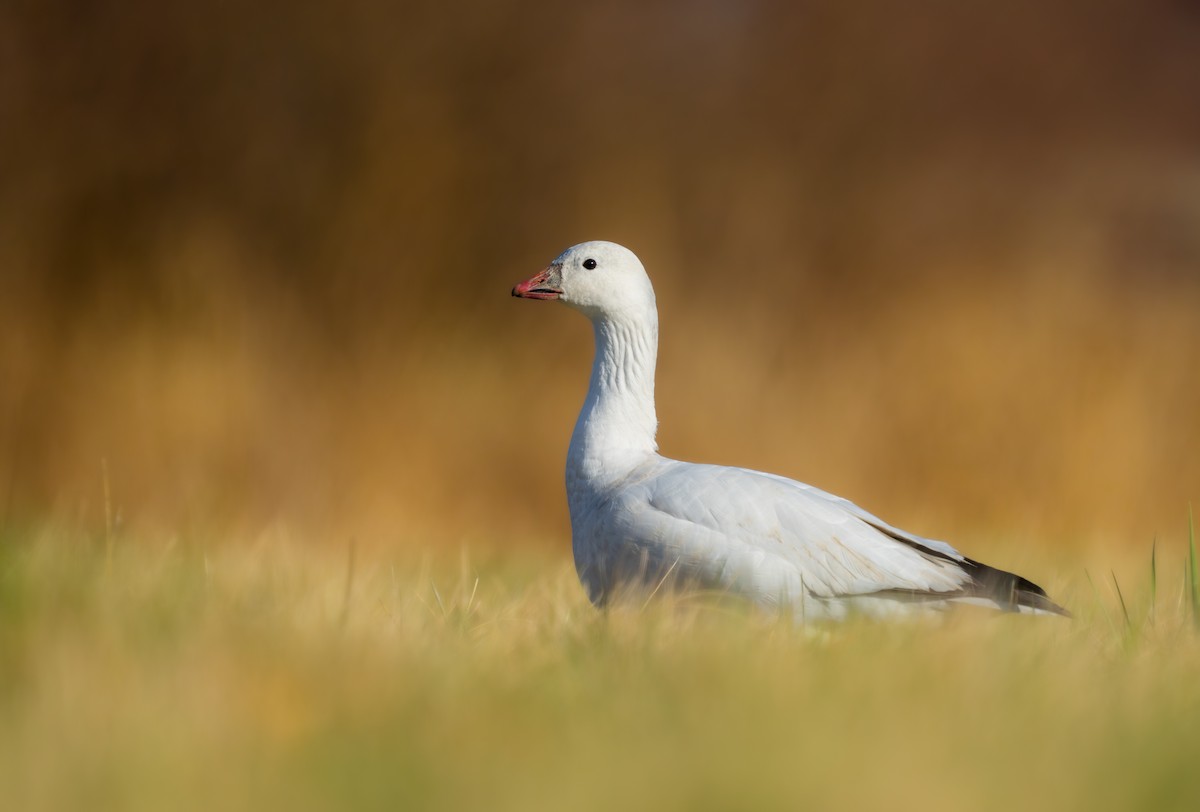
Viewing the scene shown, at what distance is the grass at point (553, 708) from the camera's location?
4.99 ft

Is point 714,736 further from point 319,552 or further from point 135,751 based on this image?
point 319,552

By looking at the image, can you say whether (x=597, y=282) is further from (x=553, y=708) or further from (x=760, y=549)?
(x=553, y=708)

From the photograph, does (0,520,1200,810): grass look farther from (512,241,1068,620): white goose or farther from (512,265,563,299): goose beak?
(512,265,563,299): goose beak

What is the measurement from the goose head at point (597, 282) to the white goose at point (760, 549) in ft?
1.81

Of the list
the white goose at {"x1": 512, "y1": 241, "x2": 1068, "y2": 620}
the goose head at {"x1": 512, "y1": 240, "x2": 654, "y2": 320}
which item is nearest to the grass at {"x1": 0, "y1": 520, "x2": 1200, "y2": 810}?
the white goose at {"x1": 512, "y1": 241, "x2": 1068, "y2": 620}

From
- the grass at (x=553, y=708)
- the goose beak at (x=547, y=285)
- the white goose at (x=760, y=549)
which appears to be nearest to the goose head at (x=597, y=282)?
the goose beak at (x=547, y=285)

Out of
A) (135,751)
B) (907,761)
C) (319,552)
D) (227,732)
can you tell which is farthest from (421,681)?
(319,552)

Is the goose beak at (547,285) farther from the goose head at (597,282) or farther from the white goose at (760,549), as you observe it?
the white goose at (760,549)

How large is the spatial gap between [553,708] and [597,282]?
1902 mm

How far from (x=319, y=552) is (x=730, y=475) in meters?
1.47

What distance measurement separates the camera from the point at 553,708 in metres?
1.86

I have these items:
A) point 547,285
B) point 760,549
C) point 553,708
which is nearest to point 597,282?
point 547,285

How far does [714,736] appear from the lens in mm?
1705

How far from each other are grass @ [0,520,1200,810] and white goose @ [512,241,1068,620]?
248 mm
